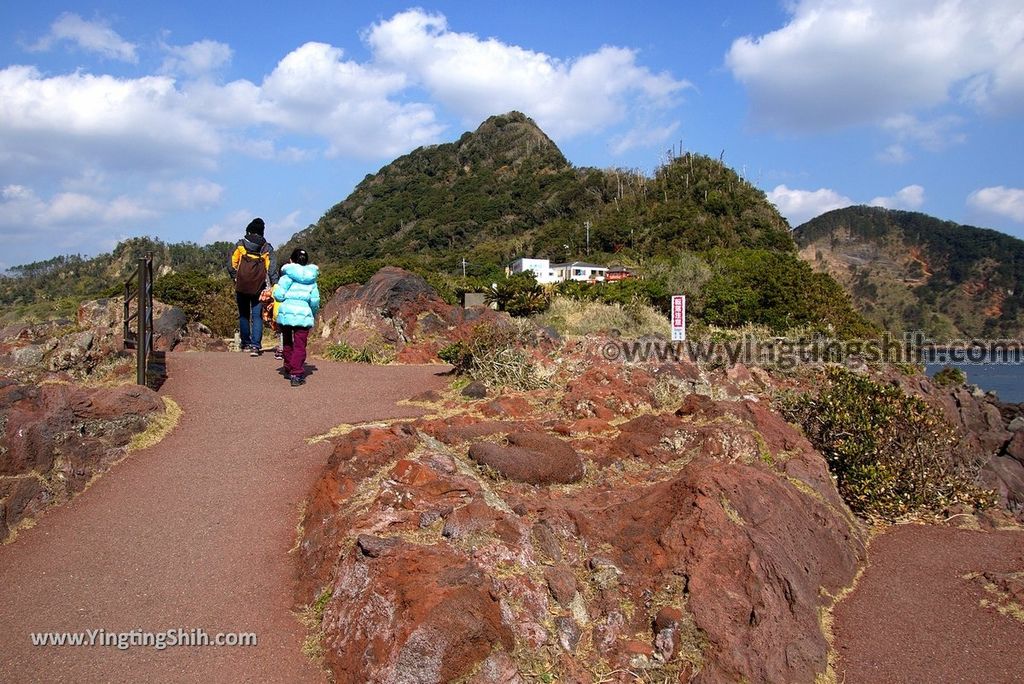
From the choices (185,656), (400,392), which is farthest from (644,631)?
(400,392)

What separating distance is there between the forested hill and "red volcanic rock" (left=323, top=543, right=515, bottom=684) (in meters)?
55.9

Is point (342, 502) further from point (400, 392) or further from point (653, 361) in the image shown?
point (653, 361)

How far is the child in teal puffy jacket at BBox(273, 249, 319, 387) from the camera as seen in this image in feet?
27.3

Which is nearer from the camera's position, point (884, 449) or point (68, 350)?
point (884, 449)

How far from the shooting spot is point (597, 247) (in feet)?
252

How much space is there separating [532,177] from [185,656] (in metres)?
112

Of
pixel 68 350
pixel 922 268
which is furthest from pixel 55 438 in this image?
pixel 922 268

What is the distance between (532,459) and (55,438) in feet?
12.2

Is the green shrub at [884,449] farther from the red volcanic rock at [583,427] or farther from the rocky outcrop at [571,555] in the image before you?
the red volcanic rock at [583,427]

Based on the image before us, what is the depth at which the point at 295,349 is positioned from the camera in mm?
8508

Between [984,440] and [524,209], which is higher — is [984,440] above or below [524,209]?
below

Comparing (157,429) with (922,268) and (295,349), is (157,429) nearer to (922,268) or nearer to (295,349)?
(295,349)

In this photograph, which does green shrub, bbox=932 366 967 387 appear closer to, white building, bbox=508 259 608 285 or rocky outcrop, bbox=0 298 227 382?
rocky outcrop, bbox=0 298 227 382

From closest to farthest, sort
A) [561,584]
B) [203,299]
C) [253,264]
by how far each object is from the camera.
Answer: [561,584] < [253,264] < [203,299]
